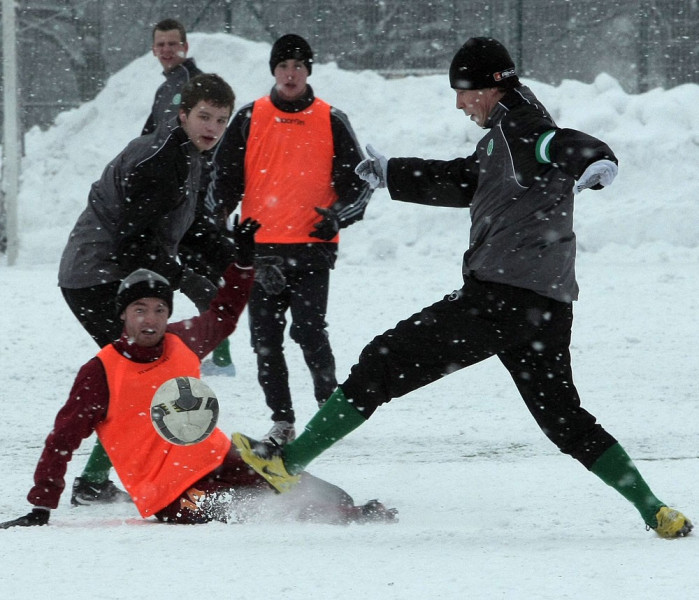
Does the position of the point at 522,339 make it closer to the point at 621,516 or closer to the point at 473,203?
the point at 473,203

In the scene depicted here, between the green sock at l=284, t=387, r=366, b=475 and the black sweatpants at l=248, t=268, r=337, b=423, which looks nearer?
the green sock at l=284, t=387, r=366, b=475

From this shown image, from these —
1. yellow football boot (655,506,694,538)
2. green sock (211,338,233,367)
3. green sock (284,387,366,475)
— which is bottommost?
green sock (211,338,233,367)

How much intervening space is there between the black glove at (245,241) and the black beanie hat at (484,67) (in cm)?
93

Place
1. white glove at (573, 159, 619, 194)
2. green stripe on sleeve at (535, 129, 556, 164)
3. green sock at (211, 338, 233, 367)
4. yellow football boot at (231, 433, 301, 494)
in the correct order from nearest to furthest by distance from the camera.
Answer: white glove at (573, 159, 619, 194) → green stripe on sleeve at (535, 129, 556, 164) → yellow football boot at (231, 433, 301, 494) → green sock at (211, 338, 233, 367)

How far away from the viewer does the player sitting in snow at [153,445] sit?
12.8 ft

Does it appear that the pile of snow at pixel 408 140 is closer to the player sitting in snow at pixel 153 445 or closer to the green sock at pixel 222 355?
the green sock at pixel 222 355

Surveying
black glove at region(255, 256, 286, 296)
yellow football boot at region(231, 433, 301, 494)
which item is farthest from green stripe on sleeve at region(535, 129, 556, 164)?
black glove at region(255, 256, 286, 296)

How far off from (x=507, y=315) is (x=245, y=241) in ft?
3.49

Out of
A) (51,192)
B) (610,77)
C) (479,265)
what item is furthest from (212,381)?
(610,77)

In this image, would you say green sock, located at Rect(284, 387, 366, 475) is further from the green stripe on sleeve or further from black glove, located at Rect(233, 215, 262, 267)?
the green stripe on sleeve

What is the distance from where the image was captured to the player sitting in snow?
3895mm

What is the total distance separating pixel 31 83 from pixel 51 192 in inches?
70.2

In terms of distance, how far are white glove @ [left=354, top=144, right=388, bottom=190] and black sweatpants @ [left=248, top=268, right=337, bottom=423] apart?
4.51 feet

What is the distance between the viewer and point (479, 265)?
12.3 feet
